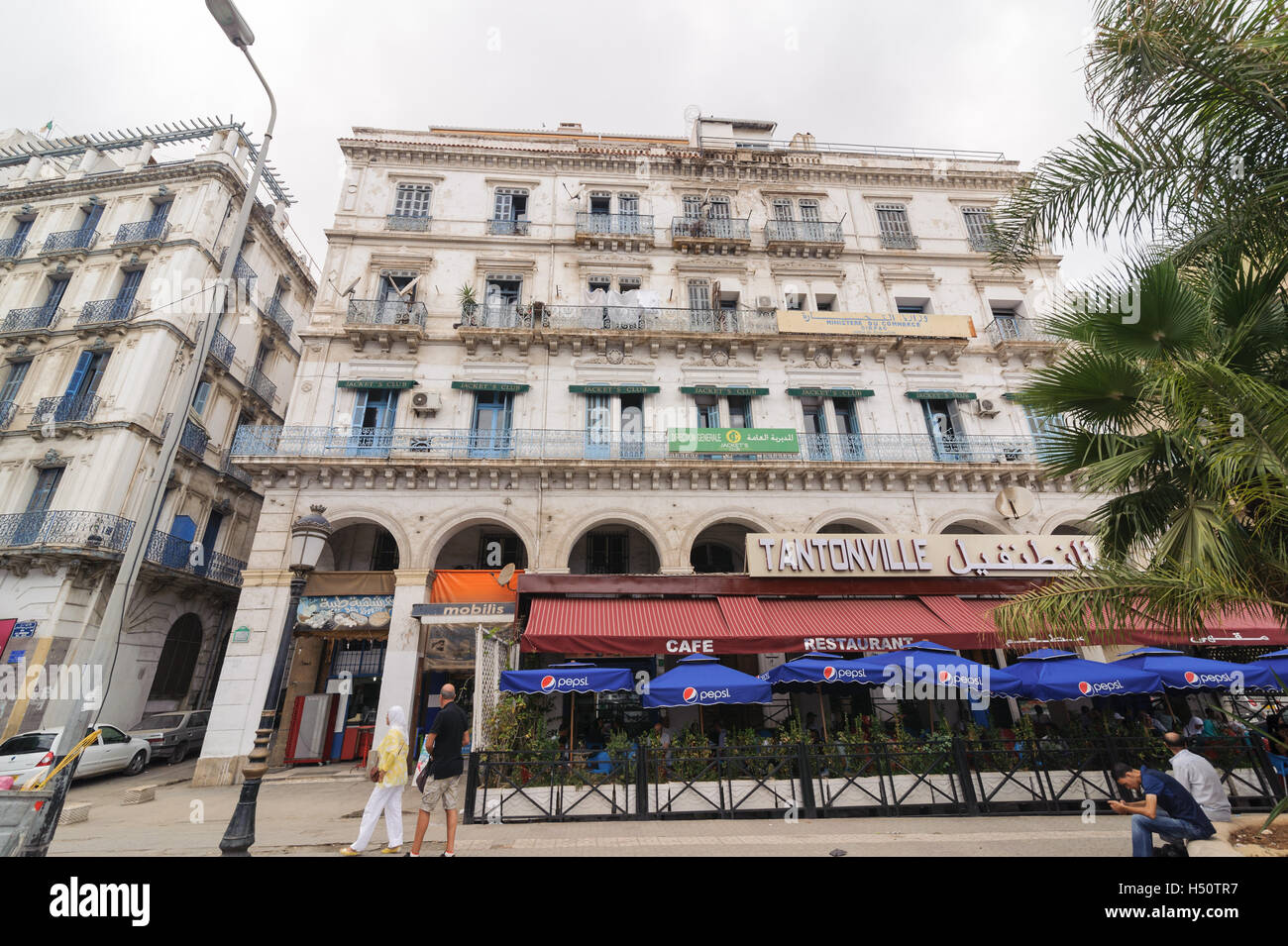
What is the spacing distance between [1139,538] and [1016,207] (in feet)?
14.2

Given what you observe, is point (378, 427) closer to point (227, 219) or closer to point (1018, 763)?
point (227, 219)

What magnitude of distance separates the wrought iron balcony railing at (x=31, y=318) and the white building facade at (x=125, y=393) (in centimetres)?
5

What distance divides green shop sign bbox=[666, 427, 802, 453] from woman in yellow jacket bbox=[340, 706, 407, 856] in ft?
35.2

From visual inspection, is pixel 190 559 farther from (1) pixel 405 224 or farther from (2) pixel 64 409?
(1) pixel 405 224

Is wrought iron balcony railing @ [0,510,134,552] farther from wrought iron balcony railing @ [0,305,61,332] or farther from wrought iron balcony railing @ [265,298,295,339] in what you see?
wrought iron balcony railing @ [265,298,295,339]

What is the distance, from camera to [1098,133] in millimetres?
6258

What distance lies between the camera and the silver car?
16375 millimetres

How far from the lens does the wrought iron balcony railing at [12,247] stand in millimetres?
21125

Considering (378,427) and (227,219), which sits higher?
(227,219)

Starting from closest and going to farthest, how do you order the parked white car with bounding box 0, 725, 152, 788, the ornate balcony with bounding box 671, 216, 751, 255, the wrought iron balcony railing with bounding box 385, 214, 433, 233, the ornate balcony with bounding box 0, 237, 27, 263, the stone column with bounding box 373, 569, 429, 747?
the parked white car with bounding box 0, 725, 152, 788 < the stone column with bounding box 373, 569, 429, 747 < the wrought iron balcony railing with bounding box 385, 214, 433, 233 < the ornate balcony with bounding box 671, 216, 751, 255 < the ornate balcony with bounding box 0, 237, 27, 263

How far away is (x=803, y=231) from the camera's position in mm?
20078

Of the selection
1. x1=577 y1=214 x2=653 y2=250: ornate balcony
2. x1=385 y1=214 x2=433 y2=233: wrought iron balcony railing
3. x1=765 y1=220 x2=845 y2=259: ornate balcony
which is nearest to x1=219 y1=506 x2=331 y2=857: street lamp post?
x1=577 y1=214 x2=653 y2=250: ornate balcony

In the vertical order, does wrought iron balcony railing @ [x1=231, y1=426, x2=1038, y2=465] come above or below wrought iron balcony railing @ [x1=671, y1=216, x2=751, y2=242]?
below
